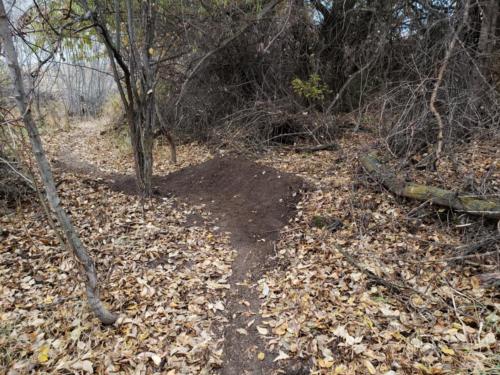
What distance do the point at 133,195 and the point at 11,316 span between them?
2659mm

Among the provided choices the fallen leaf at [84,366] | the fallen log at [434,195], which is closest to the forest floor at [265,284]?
the fallen leaf at [84,366]

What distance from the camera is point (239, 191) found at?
16.3ft

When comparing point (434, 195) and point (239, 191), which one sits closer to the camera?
point (434, 195)

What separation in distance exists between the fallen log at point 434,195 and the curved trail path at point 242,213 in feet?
3.68

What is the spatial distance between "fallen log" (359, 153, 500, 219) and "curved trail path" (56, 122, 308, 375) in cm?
112

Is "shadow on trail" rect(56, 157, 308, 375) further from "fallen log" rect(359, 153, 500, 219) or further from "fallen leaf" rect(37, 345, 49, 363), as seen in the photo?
"fallen leaf" rect(37, 345, 49, 363)

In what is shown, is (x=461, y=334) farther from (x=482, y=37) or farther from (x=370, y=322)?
(x=482, y=37)

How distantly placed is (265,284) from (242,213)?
4.96ft

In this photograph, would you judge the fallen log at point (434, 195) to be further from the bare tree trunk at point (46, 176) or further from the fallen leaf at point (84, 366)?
the fallen leaf at point (84, 366)

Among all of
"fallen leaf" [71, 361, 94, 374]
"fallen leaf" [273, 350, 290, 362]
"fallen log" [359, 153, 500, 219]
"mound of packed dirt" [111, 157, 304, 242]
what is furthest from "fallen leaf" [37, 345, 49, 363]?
"fallen log" [359, 153, 500, 219]

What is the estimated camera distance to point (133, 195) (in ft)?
16.4

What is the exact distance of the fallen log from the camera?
9.50 ft

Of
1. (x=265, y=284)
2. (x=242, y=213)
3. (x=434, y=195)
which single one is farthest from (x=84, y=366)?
(x=434, y=195)

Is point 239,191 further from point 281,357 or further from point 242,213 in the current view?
point 281,357
